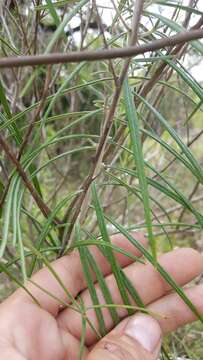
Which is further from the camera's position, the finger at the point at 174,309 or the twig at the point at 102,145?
the finger at the point at 174,309

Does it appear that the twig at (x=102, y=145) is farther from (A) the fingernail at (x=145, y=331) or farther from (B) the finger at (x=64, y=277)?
(A) the fingernail at (x=145, y=331)

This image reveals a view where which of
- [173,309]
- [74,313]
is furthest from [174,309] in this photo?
[74,313]

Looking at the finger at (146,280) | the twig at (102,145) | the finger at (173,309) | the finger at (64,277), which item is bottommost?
the finger at (173,309)

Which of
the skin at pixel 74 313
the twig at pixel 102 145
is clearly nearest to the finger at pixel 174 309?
the skin at pixel 74 313

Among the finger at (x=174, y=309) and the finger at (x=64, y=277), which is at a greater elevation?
the finger at (x=64, y=277)

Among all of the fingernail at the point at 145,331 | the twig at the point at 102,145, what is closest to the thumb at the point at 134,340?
the fingernail at the point at 145,331

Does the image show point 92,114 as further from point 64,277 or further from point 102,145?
point 64,277
